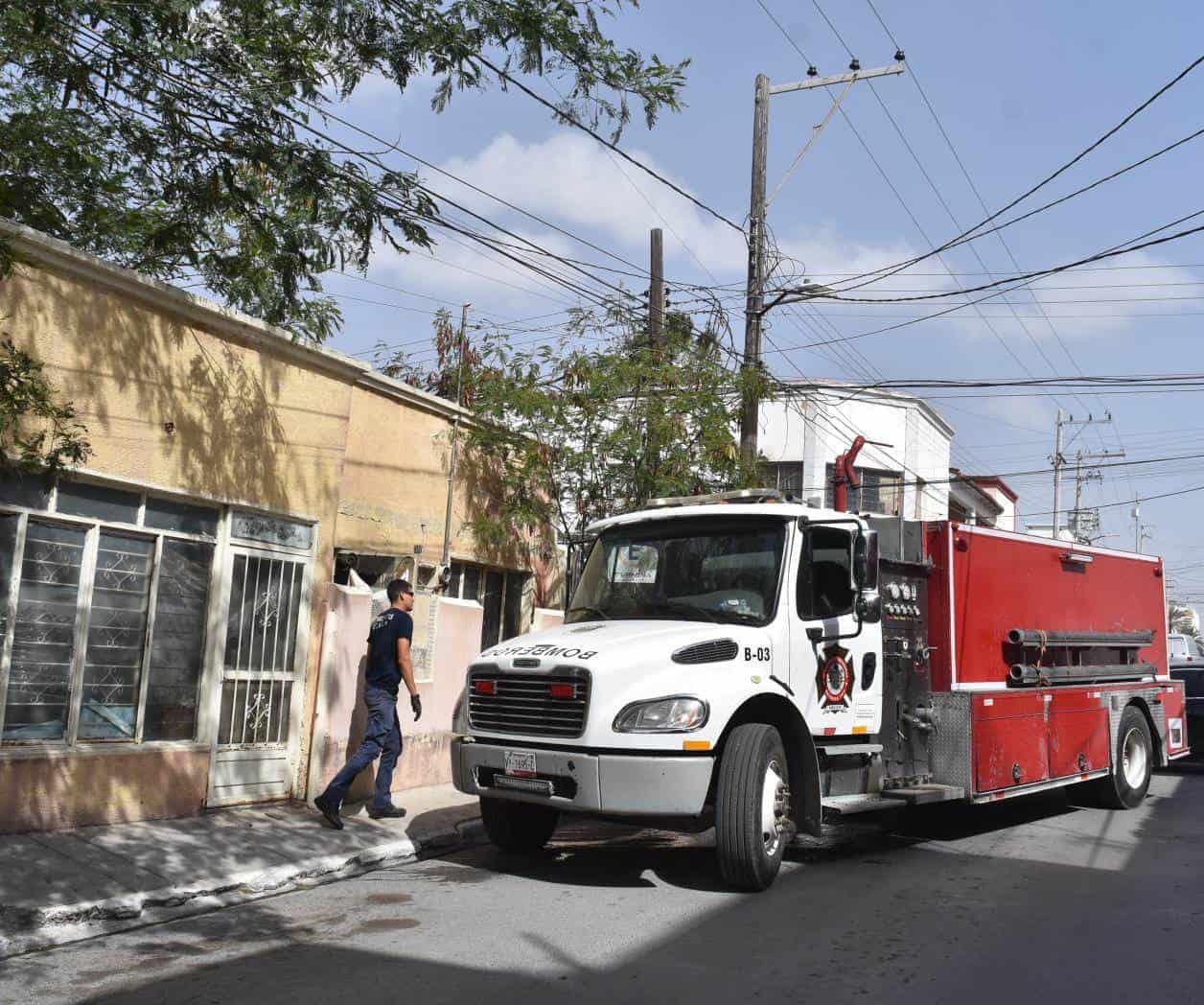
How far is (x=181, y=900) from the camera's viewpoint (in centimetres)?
704

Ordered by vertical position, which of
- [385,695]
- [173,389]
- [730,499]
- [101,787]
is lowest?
[101,787]

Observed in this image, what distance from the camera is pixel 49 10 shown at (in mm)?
8164

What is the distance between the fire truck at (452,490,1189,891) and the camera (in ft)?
23.4

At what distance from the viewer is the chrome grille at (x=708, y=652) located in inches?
289

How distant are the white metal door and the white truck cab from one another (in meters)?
2.60

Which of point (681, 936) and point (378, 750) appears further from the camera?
point (378, 750)

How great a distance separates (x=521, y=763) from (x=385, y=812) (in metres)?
2.60

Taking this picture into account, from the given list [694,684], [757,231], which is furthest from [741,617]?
[757,231]

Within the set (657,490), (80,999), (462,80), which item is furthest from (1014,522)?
(80,999)

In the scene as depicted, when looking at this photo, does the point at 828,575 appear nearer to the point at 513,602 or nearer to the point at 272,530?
the point at 272,530

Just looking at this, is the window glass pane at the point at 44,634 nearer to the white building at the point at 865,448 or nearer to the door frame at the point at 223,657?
the door frame at the point at 223,657

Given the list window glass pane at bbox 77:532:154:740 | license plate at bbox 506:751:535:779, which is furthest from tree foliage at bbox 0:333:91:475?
license plate at bbox 506:751:535:779

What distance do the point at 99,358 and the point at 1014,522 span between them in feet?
150

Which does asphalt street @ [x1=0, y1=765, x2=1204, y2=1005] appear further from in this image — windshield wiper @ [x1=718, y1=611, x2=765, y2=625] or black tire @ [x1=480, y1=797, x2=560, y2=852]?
windshield wiper @ [x1=718, y1=611, x2=765, y2=625]
